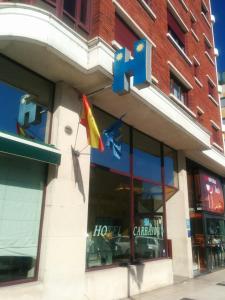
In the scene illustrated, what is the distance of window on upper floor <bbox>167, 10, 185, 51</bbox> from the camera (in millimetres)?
12598

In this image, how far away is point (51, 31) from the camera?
5.81m

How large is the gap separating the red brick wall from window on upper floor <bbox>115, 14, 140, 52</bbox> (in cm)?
41

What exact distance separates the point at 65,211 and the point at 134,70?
341 centimetres

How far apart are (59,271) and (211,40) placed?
16.9m

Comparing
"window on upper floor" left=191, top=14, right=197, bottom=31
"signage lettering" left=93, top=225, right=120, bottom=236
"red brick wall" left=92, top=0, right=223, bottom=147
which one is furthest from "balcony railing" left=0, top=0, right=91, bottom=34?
"window on upper floor" left=191, top=14, right=197, bottom=31

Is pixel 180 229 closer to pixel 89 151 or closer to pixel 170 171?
pixel 170 171

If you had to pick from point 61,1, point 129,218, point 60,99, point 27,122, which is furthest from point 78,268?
point 61,1

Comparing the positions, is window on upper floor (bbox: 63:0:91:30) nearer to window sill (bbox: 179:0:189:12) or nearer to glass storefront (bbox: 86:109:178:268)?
glass storefront (bbox: 86:109:178:268)

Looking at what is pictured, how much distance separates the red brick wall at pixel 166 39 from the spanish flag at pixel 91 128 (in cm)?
221

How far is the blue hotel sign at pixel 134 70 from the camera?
21.5ft

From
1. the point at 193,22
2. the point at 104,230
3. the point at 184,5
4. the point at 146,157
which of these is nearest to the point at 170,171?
the point at 146,157

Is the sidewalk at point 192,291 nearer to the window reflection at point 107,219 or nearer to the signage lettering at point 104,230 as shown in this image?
the window reflection at point 107,219

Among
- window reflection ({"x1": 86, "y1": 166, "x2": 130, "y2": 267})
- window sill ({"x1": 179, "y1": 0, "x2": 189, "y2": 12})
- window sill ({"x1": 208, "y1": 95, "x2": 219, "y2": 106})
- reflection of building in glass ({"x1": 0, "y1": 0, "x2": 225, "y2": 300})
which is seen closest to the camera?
reflection of building in glass ({"x1": 0, "y1": 0, "x2": 225, "y2": 300})

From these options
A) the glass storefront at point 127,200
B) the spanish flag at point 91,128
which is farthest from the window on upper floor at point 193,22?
the spanish flag at point 91,128
